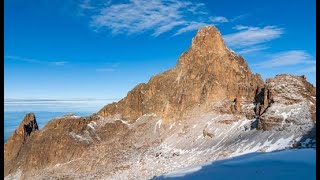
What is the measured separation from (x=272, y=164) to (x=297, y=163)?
1265mm

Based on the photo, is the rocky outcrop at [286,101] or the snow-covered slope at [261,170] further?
the rocky outcrop at [286,101]

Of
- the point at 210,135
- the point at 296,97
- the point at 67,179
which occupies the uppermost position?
the point at 296,97

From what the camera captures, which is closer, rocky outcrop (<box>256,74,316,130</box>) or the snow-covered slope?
the snow-covered slope

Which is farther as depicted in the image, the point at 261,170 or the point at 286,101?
the point at 286,101

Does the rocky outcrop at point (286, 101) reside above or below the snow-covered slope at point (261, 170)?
above

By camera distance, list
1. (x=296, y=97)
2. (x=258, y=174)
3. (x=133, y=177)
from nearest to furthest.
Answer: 1. (x=258, y=174)
2. (x=296, y=97)
3. (x=133, y=177)

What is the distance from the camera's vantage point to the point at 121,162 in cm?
19038

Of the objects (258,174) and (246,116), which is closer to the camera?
(258,174)

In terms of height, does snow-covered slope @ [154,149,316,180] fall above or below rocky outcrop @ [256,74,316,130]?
below

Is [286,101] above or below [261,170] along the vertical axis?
above

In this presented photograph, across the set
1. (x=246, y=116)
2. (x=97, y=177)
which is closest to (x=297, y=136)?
(x=246, y=116)

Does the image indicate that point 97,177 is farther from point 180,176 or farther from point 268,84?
point 180,176
